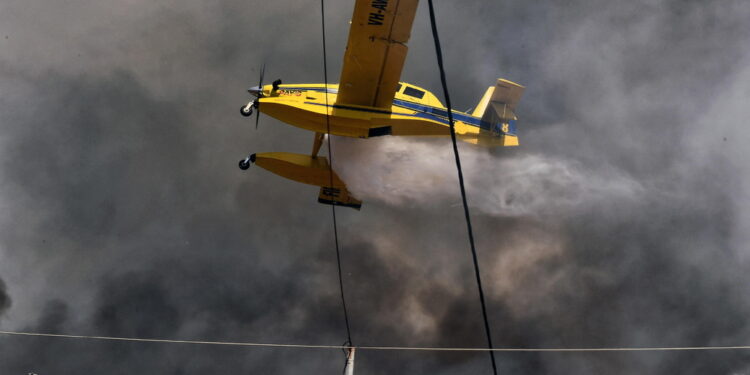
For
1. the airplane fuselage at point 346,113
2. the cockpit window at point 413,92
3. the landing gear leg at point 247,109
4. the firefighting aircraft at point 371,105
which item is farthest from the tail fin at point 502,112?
the landing gear leg at point 247,109

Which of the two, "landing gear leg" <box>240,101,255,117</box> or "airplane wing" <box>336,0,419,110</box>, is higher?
"airplane wing" <box>336,0,419,110</box>

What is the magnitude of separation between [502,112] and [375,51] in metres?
7.97

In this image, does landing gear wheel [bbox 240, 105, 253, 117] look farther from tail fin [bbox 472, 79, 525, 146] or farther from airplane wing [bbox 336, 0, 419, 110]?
tail fin [bbox 472, 79, 525, 146]

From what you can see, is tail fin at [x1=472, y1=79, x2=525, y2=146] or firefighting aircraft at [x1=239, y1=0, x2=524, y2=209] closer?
firefighting aircraft at [x1=239, y1=0, x2=524, y2=209]

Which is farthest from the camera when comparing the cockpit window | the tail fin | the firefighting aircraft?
the tail fin

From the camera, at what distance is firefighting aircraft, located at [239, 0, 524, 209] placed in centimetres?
2273

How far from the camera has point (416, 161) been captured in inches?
1106

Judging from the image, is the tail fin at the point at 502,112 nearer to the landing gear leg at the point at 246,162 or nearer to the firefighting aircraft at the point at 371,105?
the firefighting aircraft at the point at 371,105

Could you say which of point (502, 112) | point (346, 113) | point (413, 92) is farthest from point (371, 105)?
point (502, 112)

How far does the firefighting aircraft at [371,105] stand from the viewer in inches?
895

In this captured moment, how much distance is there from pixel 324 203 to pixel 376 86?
7718 millimetres

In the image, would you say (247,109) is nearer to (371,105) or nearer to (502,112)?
(371,105)

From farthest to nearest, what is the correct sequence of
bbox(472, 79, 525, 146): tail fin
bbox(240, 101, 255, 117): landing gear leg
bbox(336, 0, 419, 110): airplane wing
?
1. bbox(472, 79, 525, 146): tail fin
2. bbox(240, 101, 255, 117): landing gear leg
3. bbox(336, 0, 419, 110): airplane wing

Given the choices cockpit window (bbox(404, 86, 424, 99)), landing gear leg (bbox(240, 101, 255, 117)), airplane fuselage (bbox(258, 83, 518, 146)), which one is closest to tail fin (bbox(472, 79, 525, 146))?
airplane fuselage (bbox(258, 83, 518, 146))
